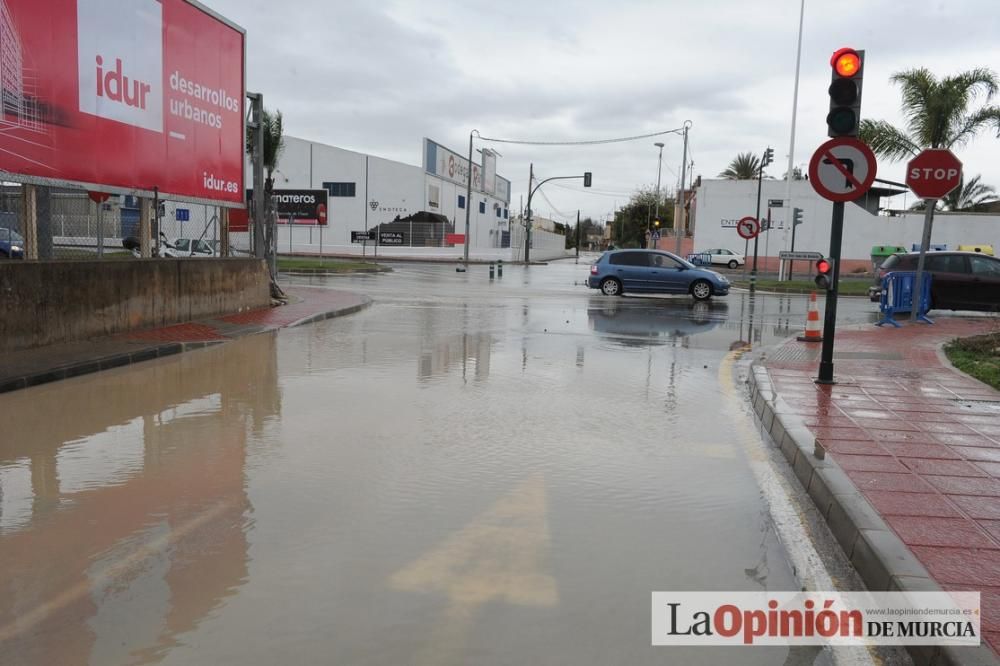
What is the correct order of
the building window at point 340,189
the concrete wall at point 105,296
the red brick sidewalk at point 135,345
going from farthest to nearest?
the building window at point 340,189 → the concrete wall at point 105,296 → the red brick sidewalk at point 135,345

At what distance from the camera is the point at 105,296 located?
38.6 ft

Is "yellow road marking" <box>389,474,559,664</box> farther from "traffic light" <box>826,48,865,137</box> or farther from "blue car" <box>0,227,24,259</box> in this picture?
"blue car" <box>0,227,24,259</box>

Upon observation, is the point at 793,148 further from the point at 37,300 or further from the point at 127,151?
the point at 37,300

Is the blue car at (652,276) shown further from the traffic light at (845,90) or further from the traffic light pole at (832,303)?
the traffic light at (845,90)

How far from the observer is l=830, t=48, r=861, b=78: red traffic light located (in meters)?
8.44

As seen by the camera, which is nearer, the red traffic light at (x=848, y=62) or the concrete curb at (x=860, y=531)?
the concrete curb at (x=860, y=531)

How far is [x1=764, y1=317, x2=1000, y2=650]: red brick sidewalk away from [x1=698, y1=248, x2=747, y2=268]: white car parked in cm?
4232

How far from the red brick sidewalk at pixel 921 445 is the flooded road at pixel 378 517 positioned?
0.50 metres

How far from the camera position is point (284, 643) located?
3.25 m

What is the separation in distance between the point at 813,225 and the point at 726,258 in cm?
551

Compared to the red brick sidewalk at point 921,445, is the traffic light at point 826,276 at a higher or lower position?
higher

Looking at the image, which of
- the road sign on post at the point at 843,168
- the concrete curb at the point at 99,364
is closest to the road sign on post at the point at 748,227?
the road sign on post at the point at 843,168

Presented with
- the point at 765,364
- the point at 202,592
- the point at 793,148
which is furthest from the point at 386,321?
the point at 793,148

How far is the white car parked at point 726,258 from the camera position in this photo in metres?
53.0
